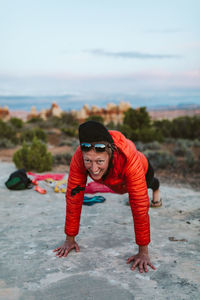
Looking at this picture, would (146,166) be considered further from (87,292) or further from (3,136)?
(3,136)

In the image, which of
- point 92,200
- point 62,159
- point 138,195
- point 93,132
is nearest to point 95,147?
point 93,132

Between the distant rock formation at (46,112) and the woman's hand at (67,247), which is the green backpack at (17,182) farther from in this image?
the distant rock formation at (46,112)

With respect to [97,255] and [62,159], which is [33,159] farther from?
[97,255]

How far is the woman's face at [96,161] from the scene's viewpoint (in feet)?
8.27

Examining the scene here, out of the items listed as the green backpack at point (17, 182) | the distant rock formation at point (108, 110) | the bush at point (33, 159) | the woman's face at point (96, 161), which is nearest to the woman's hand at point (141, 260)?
the woman's face at point (96, 161)

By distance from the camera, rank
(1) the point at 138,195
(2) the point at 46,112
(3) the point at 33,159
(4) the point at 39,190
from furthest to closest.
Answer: (2) the point at 46,112
(3) the point at 33,159
(4) the point at 39,190
(1) the point at 138,195

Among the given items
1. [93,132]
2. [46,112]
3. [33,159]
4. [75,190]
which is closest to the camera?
[93,132]

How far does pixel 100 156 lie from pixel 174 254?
4.54ft

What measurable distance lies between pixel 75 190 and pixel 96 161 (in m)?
0.53

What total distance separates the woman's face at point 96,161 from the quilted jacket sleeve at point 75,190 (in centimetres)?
25

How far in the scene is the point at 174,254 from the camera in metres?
3.05

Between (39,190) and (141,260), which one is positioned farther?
(39,190)

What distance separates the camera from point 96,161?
254 cm

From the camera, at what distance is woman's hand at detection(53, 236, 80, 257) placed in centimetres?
302
